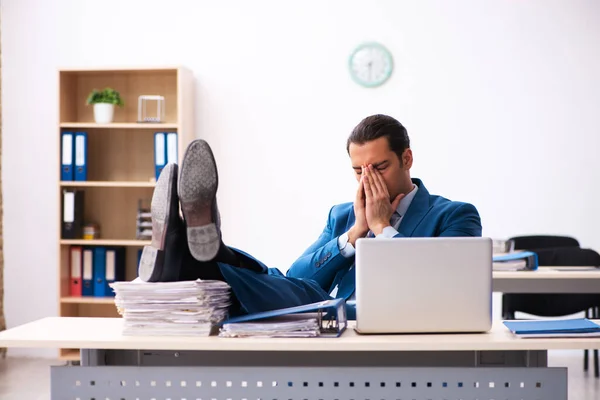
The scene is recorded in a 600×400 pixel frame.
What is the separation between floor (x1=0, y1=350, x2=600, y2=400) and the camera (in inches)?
156

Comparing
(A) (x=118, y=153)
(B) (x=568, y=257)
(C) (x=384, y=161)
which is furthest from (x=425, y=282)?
(A) (x=118, y=153)

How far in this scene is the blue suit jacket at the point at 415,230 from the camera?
231 centimetres

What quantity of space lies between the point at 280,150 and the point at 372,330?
323cm

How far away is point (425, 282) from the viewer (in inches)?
67.6

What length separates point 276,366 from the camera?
71.6 inches

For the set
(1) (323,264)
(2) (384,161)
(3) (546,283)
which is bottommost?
(3) (546,283)

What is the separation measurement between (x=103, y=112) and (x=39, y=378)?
161 cm

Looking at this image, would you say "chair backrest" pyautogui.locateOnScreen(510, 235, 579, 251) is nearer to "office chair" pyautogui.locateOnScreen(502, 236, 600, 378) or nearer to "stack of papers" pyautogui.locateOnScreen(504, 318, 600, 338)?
"office chair" pyautogui.locateOnScreen(502, 236, 600, 378)

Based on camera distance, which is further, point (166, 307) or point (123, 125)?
point (123, 125)

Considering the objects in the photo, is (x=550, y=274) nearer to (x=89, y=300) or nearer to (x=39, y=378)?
(x=89, y=300)

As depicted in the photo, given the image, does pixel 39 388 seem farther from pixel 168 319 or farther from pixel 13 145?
pixel 168 319

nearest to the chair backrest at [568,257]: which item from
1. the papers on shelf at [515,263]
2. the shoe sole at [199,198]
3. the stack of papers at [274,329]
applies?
the papers on shelf at [515,263]

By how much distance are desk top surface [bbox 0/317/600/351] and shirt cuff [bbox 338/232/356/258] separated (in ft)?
1.85

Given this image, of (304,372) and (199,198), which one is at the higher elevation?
(199,198)
